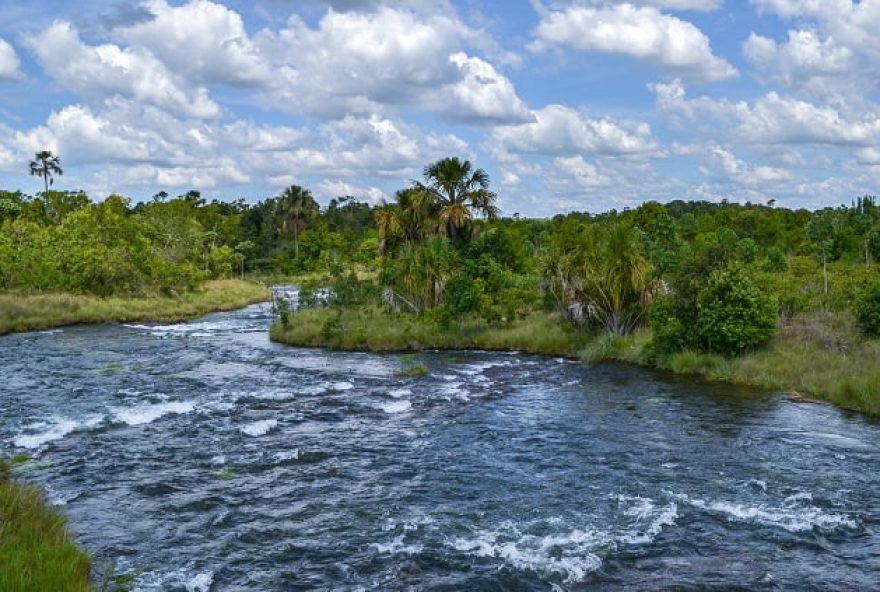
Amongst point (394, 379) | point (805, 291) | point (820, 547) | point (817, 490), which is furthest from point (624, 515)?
point (805, 291)

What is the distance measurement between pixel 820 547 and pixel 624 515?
127 inches

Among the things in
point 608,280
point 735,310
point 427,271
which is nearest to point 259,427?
point 735,310

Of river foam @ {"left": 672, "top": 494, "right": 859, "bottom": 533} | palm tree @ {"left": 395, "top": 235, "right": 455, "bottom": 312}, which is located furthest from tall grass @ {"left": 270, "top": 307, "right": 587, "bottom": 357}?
river foam @ {"left": 672, "top": 494, "right": 859, "bottom": 533}

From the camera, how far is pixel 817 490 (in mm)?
15055

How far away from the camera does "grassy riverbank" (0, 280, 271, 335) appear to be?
47.7 metres

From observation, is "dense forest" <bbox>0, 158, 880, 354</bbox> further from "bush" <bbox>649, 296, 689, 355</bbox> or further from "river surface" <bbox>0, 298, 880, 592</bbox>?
"river surface" <bbox>0, 298, 880, 592</bbox>

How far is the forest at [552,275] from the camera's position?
28281 millimetres

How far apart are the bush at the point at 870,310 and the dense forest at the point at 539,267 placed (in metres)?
0.05

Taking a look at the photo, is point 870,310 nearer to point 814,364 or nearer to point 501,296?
point 814,364

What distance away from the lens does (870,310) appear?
26734 mm

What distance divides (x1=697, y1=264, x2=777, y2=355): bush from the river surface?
97.2 inches

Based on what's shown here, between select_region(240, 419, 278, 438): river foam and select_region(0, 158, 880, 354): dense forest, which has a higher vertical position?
select_region(0, 158, 880, 354): dense forest

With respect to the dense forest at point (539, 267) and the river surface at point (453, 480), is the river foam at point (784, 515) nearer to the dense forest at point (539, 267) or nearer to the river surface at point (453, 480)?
the river surface at point (453, 480)

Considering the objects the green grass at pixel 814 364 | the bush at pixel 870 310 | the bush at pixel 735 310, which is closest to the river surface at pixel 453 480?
the green grass at pixel 814 364
